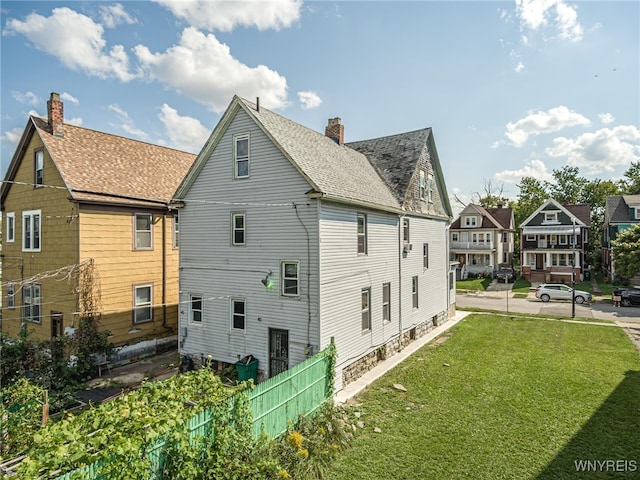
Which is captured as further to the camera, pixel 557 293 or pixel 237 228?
pixel 557 293

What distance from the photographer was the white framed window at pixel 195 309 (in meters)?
14.0

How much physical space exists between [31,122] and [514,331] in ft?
86.4

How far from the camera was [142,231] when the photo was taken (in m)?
17.3

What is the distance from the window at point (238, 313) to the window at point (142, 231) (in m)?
7.03

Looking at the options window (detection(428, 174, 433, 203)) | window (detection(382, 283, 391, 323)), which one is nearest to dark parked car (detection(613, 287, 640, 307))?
window (detection(428, 174, 433, 203))

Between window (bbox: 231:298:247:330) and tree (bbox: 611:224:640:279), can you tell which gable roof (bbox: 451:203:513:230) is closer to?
tree (bbox: 611:224:640:279)

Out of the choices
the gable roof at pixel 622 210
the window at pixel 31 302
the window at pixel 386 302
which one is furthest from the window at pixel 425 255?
the gable roof at pixel 622 210

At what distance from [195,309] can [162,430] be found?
342 inches

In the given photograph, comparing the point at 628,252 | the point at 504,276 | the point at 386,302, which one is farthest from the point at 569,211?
the point at 386,302

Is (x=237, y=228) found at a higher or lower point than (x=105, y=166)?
lower

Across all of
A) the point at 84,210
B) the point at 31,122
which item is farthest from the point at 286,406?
the point at 31,122

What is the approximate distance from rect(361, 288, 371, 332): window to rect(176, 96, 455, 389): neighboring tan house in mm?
38

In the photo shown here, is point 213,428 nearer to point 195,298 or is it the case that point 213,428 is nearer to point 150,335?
point 195,298

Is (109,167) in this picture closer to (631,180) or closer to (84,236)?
(84,236)
